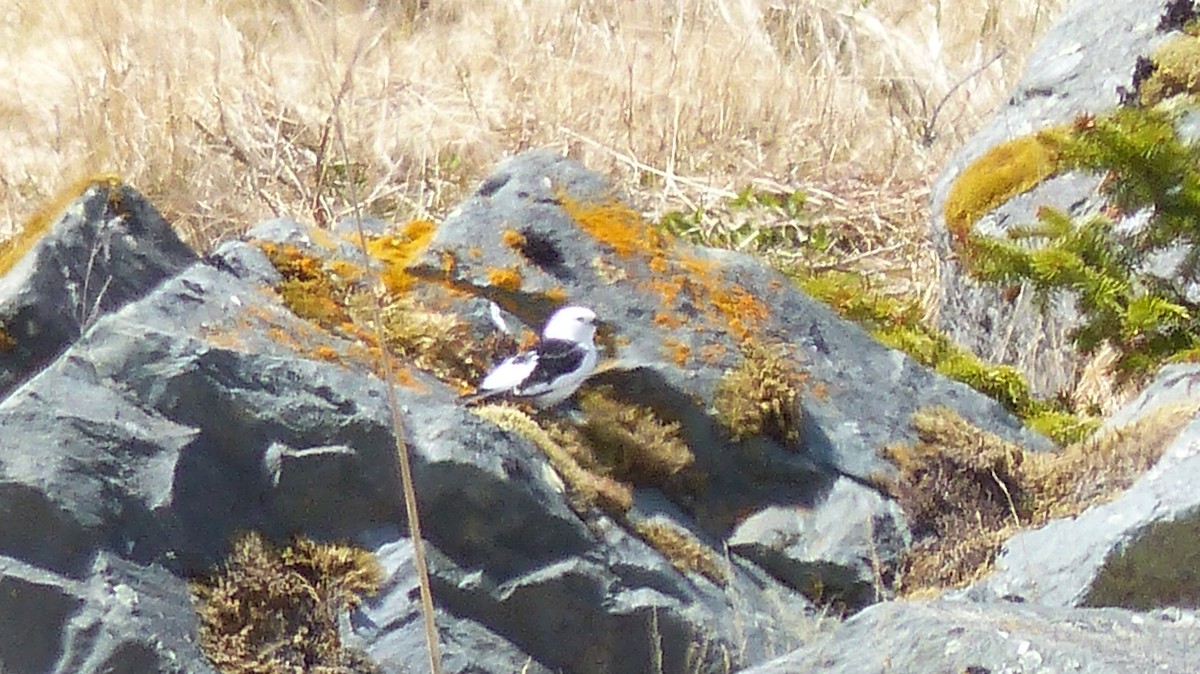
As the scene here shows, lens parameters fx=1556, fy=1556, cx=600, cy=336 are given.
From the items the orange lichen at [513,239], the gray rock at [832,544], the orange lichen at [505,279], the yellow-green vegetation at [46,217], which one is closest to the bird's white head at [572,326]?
the orange lichen at [505,279]

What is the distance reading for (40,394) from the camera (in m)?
2.86

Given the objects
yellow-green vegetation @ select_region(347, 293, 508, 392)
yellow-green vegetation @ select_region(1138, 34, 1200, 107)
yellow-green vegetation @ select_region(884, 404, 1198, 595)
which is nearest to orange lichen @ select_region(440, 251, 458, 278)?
yellow-green vegetation @ select_region(347, 293, 508, 392)

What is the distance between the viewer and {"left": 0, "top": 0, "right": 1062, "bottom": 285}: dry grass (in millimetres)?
6633

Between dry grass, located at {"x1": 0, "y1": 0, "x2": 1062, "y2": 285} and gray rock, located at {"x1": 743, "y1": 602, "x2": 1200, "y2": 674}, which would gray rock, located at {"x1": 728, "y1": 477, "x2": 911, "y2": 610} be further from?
dry grass, located at {"x1": 0, "y1": 0, "x2": 1062, "y2": 285}

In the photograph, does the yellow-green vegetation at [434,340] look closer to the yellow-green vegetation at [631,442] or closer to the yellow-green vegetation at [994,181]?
the yellow-green vegetation at [631,442]

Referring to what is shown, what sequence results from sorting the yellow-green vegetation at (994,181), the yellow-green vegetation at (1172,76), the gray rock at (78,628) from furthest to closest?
the yellow-green vegetation at (994,181) < the yellow-green vegetation at (1172,76) < the gray rock at (78,628)

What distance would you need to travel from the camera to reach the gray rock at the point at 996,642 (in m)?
1.87

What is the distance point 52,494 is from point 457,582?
772 mm

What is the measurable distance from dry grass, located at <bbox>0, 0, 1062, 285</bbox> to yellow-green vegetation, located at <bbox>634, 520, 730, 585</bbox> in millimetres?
2879

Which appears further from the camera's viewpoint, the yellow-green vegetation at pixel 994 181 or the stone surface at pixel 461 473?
the yellow-green vegetation at pixel 994 181

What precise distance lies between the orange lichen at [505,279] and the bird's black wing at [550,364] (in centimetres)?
40

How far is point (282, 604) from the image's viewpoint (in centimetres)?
288

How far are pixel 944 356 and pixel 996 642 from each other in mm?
2915

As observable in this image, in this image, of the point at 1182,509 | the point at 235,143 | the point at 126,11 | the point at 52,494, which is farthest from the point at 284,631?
the point at 126,11
